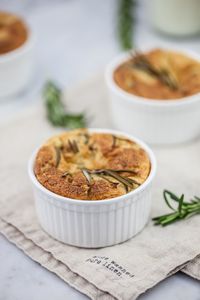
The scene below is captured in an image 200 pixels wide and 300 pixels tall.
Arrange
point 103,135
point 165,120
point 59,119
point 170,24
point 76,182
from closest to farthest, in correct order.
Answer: point 76,182 → point 103,135 → point 165,120 → point 59,119 → point 170,24

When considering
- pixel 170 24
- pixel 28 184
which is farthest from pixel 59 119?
pixel 170 24

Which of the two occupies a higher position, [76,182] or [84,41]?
[76,182]

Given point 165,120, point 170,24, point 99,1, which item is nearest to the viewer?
point 165,120

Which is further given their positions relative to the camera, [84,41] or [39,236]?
[84,41]

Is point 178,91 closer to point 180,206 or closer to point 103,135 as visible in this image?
point 103,135

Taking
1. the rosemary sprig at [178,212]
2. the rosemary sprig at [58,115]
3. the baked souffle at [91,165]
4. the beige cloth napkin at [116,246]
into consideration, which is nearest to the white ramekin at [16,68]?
the rosemary sprig at [58,115]

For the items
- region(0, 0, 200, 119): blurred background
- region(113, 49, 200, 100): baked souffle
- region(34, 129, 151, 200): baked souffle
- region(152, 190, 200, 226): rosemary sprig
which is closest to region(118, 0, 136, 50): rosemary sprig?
region(0, 0, 200, 119): blurred background

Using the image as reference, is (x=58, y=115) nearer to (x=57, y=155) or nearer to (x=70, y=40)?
(x=57, y=155)

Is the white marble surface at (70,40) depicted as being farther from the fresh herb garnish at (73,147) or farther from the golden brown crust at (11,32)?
the fresh herb garnish at (73,147)
